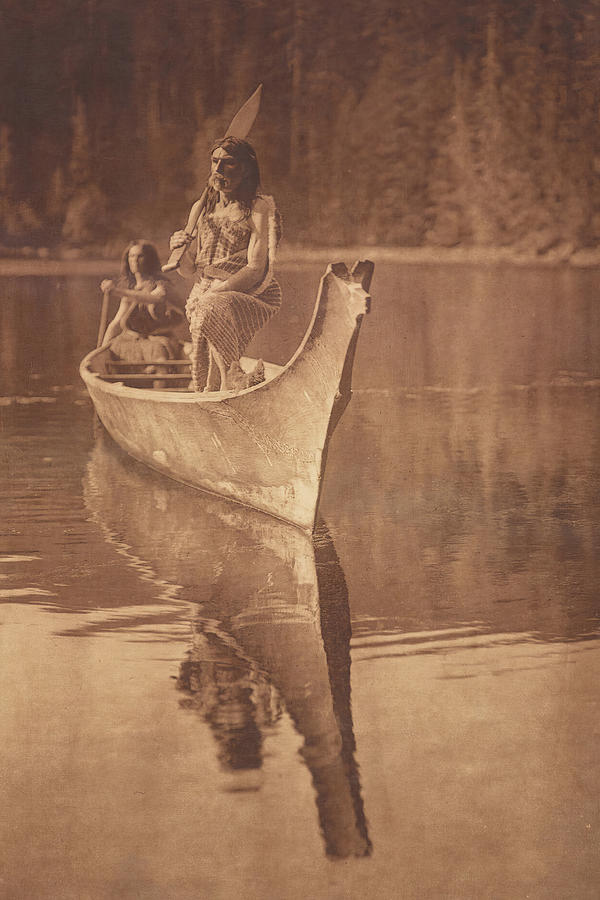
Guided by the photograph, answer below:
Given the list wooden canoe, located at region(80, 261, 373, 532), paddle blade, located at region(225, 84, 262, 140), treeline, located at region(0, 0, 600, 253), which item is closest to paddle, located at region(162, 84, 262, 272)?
paddle blade, located at region(225, 84, 262, 140)

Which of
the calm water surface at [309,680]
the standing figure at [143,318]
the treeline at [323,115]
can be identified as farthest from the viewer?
the treeline at [323,115]

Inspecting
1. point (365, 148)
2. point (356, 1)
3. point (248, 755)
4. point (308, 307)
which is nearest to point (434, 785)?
point (248, 755)

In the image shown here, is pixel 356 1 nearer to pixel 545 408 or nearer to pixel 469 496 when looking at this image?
pixel 545 408

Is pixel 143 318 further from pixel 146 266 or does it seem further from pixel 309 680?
pixel 309 680

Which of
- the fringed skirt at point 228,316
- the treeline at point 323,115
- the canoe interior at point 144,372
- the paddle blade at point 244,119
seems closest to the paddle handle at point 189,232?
the fringed skirt at point 228,316

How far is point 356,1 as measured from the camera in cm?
2489

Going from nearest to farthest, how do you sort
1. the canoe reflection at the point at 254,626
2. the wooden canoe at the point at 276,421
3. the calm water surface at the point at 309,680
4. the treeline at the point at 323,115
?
the calm water surface at the point at 309,680 → the canoe reflection at the point at 254,626 → the wooden canoe at the point at 276,421 → the treeline at the point at 323,115

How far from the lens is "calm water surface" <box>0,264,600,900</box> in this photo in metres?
2.45

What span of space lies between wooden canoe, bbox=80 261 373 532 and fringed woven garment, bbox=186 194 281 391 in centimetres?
29

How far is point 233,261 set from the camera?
5.07 m

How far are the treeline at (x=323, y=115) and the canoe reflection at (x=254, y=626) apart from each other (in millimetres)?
17583

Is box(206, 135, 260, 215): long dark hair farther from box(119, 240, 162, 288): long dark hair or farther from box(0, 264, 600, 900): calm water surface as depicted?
box(119, 240, 162, 288): long dark hair

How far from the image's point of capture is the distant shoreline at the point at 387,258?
2055cm

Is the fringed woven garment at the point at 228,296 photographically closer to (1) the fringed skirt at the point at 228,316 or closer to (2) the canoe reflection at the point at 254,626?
(1) the fringed skirt at the point at 228,316
